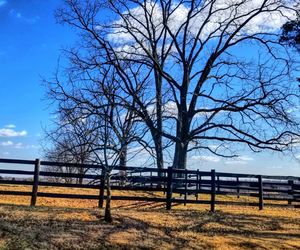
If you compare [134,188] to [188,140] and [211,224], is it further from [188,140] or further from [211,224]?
[188,140]

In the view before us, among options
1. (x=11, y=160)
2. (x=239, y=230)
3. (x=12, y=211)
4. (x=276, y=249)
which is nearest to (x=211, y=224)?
(x=239, y=230)

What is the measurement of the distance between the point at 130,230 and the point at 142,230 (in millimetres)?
393

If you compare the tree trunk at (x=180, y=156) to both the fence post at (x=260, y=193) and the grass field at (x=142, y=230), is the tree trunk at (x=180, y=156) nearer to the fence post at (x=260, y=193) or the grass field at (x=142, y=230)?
the fence post at (x=260, y=193)

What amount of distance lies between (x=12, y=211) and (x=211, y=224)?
20.2 ft

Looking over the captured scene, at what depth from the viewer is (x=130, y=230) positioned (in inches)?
498

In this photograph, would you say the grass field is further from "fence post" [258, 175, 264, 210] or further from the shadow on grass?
"fence post" [258, 175, 264, 210]

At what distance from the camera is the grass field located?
35.8ft

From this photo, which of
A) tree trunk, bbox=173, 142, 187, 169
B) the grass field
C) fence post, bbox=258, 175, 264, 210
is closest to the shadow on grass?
the grass field

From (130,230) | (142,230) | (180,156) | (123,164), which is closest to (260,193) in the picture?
(123,164)

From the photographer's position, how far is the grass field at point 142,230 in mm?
10922

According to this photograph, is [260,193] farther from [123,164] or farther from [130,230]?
[130,230]

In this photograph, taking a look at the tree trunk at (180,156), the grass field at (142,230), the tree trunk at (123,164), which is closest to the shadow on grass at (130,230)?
the grass field at (142,230)

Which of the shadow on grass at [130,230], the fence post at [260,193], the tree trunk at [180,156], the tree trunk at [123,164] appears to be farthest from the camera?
the tree trunk at [180,156]

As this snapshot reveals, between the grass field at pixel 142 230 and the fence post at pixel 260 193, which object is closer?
the grass field at pixel 142 230
